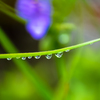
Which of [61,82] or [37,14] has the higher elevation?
[37,14]

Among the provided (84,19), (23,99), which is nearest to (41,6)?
(84,19)

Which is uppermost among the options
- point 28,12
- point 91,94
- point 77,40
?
point 28,12

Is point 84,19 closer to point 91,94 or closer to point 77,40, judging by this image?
point 77,40

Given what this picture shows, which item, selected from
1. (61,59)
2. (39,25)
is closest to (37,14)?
(39,25)

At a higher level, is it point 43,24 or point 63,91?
point 43,24

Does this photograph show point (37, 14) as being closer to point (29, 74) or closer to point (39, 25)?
point (39, 25)

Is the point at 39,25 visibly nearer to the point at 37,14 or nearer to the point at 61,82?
the point at 37,14
